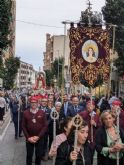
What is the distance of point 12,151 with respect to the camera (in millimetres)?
A: 17141

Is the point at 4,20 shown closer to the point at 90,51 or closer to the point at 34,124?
the point at 34,124

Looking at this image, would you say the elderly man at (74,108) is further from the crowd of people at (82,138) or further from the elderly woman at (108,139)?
the elderly woman at (108,139)

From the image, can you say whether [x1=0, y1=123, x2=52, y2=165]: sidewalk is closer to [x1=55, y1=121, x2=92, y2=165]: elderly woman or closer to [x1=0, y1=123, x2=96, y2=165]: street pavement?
[x1=0, y1=123, x2=96, y2=165]: street pavement

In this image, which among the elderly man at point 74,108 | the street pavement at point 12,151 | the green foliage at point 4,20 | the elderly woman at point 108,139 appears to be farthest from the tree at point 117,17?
the elderly woman at point 108,139

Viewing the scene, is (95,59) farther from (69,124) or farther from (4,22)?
(69,124)

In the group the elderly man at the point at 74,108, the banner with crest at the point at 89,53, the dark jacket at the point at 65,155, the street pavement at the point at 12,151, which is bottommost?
the street pavement at the point at 12,151

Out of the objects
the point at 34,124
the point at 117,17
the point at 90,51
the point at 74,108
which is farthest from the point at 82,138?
the point at 117,17

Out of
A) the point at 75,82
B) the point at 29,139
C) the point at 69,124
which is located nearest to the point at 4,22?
the point at 29,139

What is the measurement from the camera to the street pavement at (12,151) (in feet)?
48.8

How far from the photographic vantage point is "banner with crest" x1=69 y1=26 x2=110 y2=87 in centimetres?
1700

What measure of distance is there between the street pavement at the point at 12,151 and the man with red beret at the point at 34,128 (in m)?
1.98

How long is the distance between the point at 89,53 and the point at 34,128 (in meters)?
4.90

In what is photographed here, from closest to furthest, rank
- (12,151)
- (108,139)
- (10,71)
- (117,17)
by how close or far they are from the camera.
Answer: (108,139), (12,151), (117,17), (10,71)

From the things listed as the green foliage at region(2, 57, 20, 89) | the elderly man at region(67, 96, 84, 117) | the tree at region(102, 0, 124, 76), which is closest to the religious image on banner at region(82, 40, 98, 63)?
the elderly man at region(67, 96, 84, 117)
